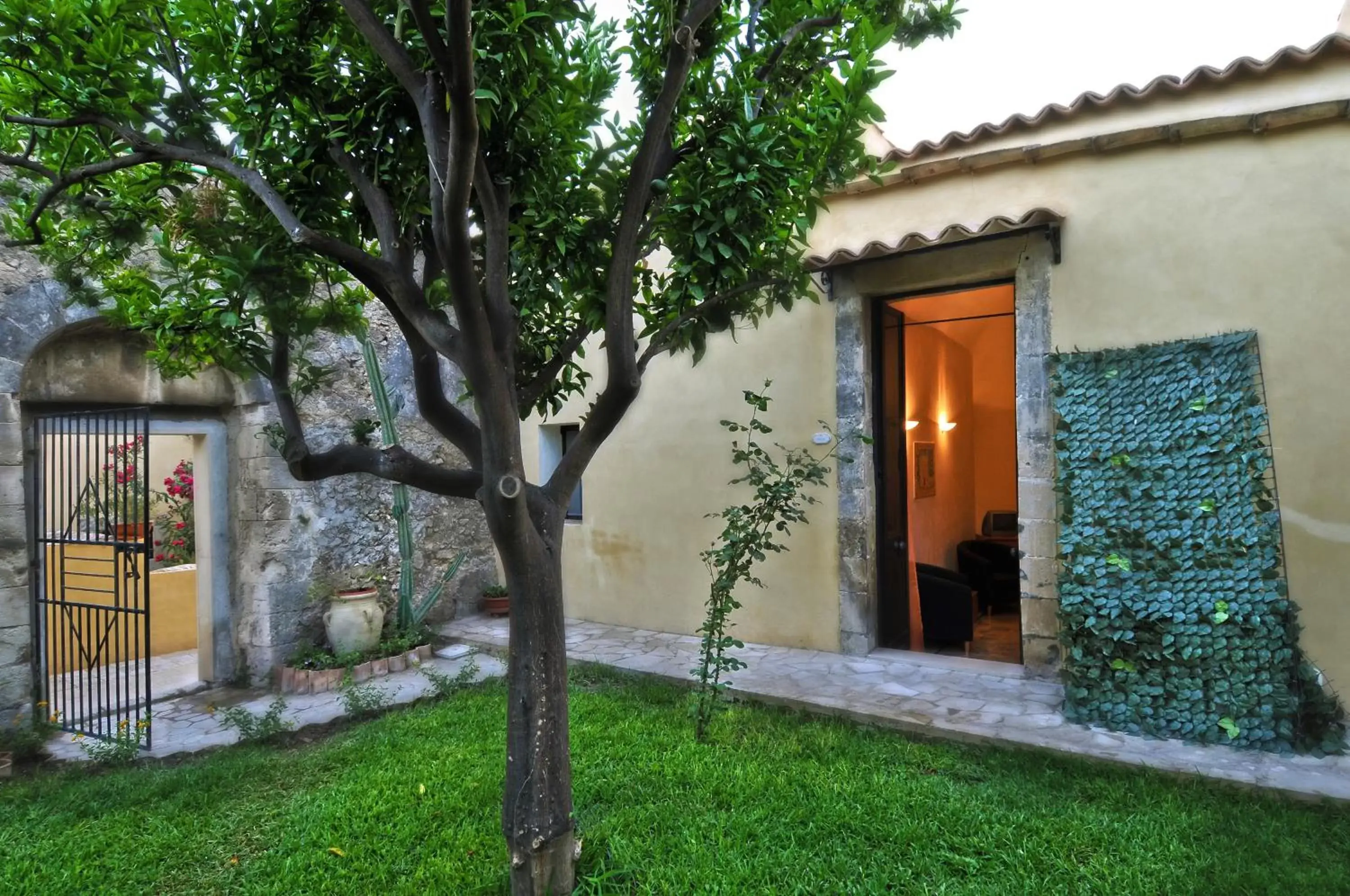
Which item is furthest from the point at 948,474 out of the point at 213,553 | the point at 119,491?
the point at 119,491

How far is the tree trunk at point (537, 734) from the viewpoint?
2.75 metres

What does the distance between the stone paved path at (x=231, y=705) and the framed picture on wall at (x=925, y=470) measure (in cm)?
430

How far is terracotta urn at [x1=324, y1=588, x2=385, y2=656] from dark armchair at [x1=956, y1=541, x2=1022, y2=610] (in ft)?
18.9

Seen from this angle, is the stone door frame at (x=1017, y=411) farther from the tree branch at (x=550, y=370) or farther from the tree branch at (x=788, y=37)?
the tree branch at (x=550, y=370)

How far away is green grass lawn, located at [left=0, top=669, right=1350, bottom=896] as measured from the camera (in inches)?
117

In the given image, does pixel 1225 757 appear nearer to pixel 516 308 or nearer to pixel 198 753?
pixel 516 308

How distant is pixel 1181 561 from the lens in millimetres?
4324

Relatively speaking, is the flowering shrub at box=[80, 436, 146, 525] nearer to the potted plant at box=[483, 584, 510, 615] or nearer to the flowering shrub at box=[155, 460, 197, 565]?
the flowering shrub at box=[155, 460, 197, 565]

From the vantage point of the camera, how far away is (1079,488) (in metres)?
4.70

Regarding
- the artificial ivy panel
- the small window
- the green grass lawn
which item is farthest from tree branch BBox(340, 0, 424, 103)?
the small window

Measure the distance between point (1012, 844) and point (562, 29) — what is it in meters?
3.82

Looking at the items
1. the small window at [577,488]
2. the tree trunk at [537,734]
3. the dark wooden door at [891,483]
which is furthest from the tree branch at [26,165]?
the dark wooden door at [891,483]

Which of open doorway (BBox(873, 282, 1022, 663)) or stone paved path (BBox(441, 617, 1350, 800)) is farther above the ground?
open doorway (BBox(873, 282, 1022, 663))

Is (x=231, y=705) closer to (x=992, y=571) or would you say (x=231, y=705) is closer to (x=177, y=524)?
(x=177, y=524)
